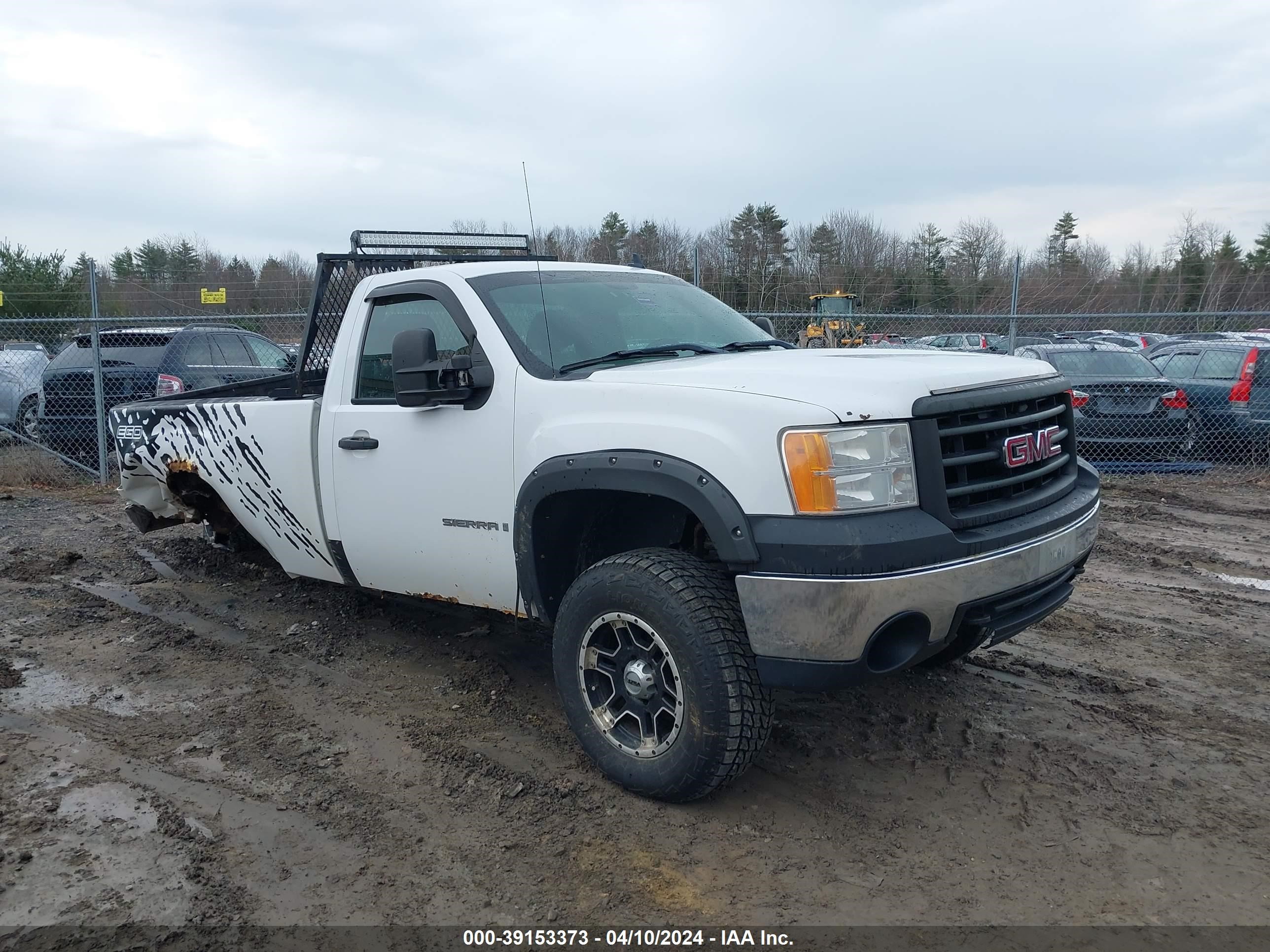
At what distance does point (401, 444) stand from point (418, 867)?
1.86 meters

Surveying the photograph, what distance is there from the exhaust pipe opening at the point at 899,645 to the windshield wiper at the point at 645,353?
1.59 metres

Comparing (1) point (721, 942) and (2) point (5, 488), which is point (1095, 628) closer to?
(1) point (721, 942)

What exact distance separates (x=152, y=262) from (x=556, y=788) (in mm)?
19520

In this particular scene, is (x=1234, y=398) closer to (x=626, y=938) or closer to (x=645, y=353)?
(x=645, y=353)

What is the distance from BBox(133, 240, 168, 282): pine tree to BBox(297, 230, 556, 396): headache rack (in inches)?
409

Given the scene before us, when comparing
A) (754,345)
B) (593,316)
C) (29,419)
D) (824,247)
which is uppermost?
(824,247)

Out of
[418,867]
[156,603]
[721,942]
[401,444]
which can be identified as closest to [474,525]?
[401,444]

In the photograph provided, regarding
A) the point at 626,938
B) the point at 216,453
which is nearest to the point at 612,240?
the point at 216,453

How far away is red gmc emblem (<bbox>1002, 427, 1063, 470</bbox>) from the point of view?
341 cm

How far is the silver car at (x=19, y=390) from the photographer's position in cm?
1237

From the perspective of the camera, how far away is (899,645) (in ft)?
10.3

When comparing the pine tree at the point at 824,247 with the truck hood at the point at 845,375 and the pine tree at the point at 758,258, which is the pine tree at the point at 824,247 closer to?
the pine tree at the point at 758,258

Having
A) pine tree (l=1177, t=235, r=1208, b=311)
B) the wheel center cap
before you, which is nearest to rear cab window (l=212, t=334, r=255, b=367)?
the wheel center cap

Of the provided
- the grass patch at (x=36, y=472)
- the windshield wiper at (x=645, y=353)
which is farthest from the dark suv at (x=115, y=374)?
the windshield wiper at (x=645, y=353)
